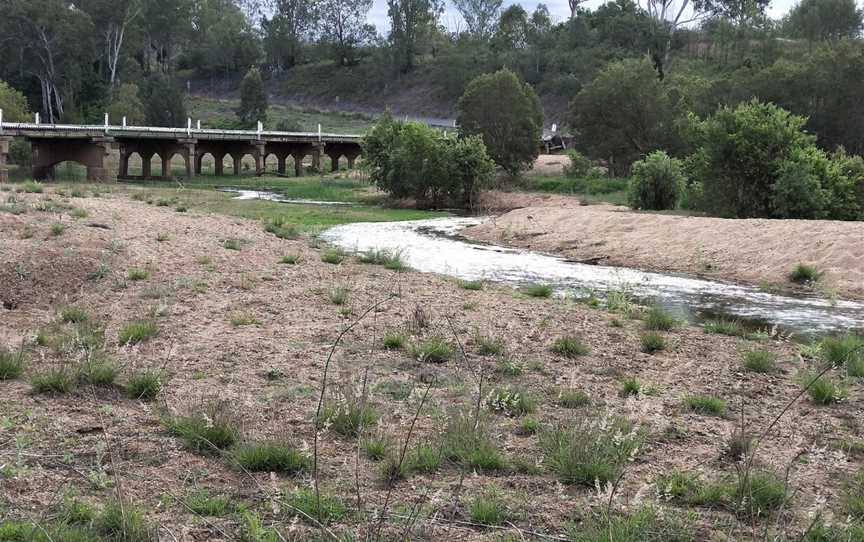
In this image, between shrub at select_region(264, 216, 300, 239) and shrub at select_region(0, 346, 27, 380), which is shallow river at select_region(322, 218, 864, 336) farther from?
shrub at select_region(0, 346, 27, 380)

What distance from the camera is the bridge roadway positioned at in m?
46.0

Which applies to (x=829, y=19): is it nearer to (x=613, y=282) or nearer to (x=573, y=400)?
(x=613, y=282)

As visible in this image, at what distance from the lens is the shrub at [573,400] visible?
7914 mm

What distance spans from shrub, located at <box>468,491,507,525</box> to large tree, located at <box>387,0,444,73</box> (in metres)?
115

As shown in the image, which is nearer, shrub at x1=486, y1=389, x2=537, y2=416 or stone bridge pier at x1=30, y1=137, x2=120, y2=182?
shrub at x1=486, y1=389, x2=537, y2=416

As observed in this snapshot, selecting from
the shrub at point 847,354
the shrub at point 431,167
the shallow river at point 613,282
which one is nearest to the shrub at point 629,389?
the shrub at point 847,354

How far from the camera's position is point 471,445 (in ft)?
20.9

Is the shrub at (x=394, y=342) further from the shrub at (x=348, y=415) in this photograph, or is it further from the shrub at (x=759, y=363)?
the shrub at (x=759, y=363)

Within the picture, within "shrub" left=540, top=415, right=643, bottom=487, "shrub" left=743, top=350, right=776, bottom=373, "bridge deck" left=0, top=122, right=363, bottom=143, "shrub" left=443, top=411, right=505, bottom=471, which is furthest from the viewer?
"bridge deck" left=0, top=122, right=363, bottom=143

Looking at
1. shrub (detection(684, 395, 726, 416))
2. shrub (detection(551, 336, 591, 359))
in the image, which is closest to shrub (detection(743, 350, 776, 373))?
shrub (detection(551, 336, 591, 359))

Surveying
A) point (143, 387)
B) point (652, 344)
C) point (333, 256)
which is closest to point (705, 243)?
point (333, 256)

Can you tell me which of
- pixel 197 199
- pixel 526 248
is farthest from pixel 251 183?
pixel 526 248

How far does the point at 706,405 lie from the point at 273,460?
4.24 meters

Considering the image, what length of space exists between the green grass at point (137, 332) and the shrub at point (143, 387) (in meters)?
1.83
